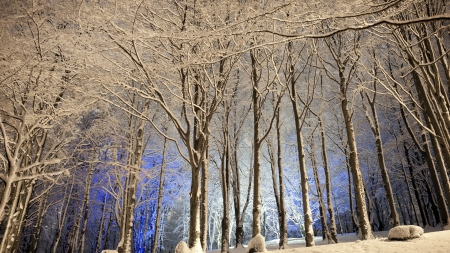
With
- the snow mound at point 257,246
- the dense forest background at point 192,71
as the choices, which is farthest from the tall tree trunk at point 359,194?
the snow mound at point 257,246

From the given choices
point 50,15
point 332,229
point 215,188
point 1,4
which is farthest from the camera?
point 215,188

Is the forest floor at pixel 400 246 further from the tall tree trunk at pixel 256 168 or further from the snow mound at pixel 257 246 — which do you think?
the tall tree trunk at pixel 256 168

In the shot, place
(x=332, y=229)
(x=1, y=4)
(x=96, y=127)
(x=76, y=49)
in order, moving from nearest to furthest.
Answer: (x=76, y=49), (x=1, y=4), (x=332, y=229), (x=96, y=127)

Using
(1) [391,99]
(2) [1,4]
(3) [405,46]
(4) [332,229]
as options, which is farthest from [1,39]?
(1) [391,99]

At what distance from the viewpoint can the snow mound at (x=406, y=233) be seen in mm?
5095

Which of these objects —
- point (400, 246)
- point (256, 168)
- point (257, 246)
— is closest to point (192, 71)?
point (256, 168)

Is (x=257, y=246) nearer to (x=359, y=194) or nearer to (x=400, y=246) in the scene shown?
(x=400, y=246)

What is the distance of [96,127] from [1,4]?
7055 mm

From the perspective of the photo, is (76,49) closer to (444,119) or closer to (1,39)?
(1,39)

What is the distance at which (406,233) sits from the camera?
5.15 m

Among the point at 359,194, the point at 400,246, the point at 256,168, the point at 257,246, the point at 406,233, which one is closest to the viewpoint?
the point at 400,246

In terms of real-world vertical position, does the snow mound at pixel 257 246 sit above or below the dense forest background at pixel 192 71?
below

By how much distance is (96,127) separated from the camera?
13.6m

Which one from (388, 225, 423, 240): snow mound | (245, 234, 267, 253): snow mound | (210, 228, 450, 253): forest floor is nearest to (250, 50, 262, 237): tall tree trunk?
(245, 234, 267, 253): snow mound
